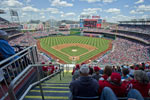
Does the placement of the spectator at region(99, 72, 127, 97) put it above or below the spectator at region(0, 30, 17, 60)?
below

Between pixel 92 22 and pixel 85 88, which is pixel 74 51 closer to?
pixel 85 88

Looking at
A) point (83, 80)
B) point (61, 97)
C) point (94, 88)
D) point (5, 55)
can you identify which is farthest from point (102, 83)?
point (5, 55)

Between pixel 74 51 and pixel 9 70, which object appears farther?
pixel 74 51

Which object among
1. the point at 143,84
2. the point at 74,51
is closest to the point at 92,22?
the point at 74,51

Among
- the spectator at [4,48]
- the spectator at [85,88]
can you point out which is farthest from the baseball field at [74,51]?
the spectator at [85,88]

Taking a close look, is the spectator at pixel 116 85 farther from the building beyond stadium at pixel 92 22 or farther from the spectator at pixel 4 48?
the building beyond stadium at pixel 92 22

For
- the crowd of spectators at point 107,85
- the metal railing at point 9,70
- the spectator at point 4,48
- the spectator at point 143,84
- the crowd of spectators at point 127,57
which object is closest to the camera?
the crowd of spectators at point 107,85

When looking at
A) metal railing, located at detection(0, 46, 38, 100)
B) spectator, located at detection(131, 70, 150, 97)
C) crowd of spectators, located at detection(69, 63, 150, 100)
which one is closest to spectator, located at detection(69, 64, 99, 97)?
crowd of spectators, located at detection(69, 63, 150, 100)

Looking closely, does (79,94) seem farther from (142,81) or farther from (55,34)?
(55,34)

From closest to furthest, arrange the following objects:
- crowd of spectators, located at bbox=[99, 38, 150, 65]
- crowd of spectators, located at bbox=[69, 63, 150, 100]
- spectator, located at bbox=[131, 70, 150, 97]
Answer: crowd of spectators, located at bbox=[69, 63, 150, 100] < spectator, located at bbox=[131, 70, 150, 97] < crowd of spectators, located at bbox=[99, 38, 150, 65]

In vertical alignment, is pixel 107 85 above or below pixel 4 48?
below

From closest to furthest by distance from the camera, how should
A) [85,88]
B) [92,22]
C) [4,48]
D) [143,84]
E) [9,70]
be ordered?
[85,88]
[143,84]
[4,48]
[9,70]
[92,22]

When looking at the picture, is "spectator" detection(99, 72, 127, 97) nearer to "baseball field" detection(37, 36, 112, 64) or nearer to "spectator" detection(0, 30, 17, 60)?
"spectator" detection(0, 30, 17, 60)

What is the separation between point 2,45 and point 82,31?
225 feet
